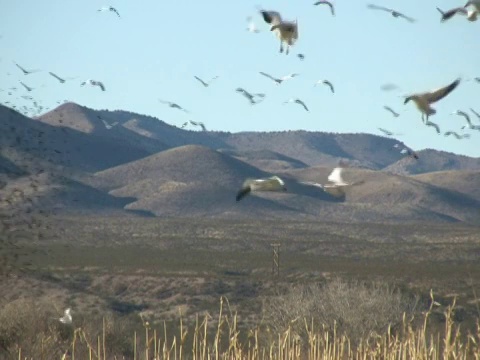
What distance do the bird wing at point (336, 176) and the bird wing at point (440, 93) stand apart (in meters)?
2.83

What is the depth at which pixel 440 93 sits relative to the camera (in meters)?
12.5

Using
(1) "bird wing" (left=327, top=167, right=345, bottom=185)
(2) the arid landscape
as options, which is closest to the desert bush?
(2) the arid landscape

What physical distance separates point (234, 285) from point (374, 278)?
8893mm

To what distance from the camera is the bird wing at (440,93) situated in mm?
12383

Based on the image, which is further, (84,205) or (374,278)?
(84,205)

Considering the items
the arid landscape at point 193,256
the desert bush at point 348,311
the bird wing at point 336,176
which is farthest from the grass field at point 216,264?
the bird wing at point 336,176

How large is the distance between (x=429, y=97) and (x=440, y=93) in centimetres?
14

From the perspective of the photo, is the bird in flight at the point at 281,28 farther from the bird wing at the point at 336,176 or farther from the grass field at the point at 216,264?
the grass field at the point at 216,264

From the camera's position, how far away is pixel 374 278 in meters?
80.6

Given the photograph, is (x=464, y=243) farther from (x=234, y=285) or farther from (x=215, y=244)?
(x=234, y=285)

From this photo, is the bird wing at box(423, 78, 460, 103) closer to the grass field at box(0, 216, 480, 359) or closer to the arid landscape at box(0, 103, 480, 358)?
the arid landscape at box(0, 103, 480, 358)

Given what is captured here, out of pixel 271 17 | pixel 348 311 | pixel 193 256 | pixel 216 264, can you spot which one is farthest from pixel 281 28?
pixel 193 256

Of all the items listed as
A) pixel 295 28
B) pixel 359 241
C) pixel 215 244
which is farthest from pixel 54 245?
pixel 295 28

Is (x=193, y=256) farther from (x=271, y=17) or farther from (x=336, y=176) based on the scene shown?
(x=271, y=17)
